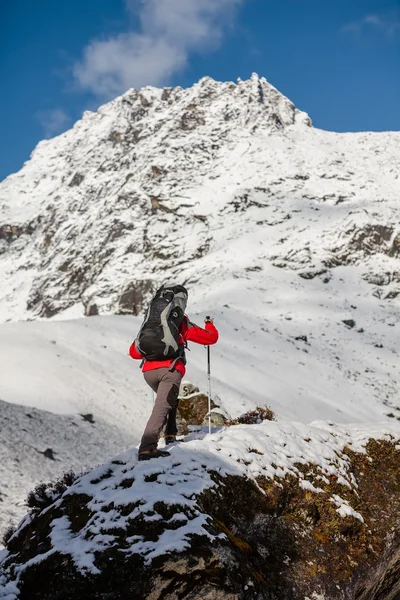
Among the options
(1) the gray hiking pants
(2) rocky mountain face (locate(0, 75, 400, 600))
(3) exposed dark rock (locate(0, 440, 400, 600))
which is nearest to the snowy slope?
(2) rocky mountain face (locate(0, 75, 400, 600))

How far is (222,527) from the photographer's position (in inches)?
162

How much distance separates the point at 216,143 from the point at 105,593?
93.3 metres

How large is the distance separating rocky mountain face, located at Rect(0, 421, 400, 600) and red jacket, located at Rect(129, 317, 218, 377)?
95 cm

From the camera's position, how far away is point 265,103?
103 metres

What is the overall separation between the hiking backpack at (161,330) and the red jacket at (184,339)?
3.0 inches

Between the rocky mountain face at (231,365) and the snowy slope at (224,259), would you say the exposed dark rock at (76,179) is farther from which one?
the rocky mountain face at (231,365)

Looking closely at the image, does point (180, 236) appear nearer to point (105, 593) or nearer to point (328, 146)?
point (328, 146)

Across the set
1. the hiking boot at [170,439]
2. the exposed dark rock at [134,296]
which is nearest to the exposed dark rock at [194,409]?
the hiking boot at [170,439]

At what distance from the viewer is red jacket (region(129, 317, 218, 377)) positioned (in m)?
5.54

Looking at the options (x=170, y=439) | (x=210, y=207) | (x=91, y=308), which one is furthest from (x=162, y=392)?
(x=210, y=207)

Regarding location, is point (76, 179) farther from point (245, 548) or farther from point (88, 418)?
point (245, 548)

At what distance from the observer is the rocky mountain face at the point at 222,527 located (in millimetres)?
3541

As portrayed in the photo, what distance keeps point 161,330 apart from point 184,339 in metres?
0.59

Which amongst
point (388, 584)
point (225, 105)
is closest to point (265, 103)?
point (225, 105)
